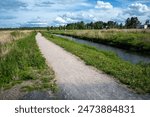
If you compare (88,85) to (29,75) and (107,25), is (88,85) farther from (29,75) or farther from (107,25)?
(107,25)

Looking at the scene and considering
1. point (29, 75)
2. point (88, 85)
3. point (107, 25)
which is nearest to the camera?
point (88, 85)

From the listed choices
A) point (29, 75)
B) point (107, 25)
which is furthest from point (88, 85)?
point (107, 25)

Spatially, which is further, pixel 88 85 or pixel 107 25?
pixel 107 25

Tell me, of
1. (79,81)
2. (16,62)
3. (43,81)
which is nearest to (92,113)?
(79,81)

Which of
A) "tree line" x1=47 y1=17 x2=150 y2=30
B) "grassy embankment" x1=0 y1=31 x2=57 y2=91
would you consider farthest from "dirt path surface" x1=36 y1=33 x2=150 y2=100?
"tree line" x1=47 y1=17 x2=150 y2=30

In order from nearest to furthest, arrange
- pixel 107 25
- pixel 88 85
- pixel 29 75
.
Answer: pixel 88 85 → pixel 29 75 → pixel 107 25

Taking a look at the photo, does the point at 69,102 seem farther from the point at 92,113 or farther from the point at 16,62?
the point at 16,62

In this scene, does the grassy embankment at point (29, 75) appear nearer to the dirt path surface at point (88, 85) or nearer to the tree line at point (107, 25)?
the dirt path surface at point (88, 85)

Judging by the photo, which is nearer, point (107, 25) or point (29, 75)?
point (29, 75)

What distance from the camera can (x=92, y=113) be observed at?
6922 mm

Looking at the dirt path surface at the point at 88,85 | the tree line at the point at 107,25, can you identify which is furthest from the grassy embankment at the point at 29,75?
the tree line at the point at 107,25

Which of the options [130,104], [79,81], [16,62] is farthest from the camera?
[16,62]

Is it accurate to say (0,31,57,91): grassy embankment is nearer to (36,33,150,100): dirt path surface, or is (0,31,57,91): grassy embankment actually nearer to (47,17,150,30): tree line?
(36,33,150,100): dirt path surface

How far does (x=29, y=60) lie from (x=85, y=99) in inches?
309
